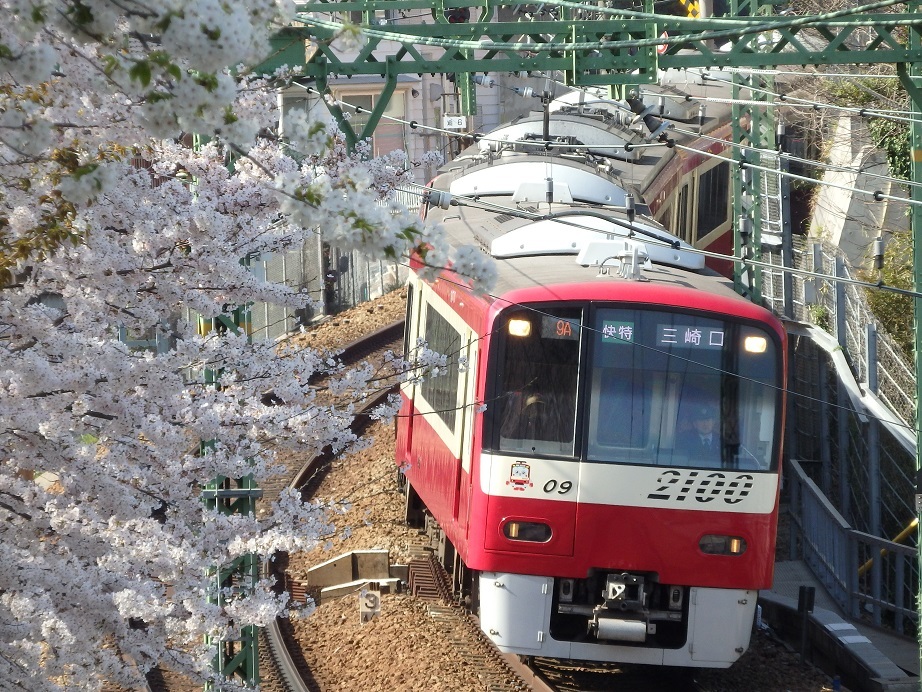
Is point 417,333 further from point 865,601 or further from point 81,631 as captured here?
point 81,631

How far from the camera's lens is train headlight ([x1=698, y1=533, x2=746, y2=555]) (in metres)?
8.83

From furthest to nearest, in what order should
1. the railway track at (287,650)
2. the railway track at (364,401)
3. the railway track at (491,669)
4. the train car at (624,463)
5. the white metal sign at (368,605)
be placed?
the railway track at (364,401) < the white metal sign at (368,605) < the railway track at (287,650) < the railway track at (491,669) < the train car at (624,463)

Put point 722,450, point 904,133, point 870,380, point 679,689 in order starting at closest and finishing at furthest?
1. point 722,450
2. point 679,689
3. point 870,380
4. point 904,133

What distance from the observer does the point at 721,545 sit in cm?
885

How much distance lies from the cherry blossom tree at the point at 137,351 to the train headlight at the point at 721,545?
8.92 ft

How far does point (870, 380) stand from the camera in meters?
12.9

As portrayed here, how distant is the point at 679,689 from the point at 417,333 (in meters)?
4.15

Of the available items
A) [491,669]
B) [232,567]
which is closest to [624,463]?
[491,669]

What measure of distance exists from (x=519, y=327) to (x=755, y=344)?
1.58 meters

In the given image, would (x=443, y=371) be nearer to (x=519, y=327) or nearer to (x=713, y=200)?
(x=519, y=327)

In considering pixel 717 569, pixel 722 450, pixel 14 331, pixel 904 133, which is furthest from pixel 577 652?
pixel 904 133

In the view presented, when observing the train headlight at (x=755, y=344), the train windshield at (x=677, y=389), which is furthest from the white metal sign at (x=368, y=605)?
the train headlight at (x=755, y=344)

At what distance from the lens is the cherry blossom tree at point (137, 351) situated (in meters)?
3.87

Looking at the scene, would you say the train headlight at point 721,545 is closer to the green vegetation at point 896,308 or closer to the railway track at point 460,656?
the railway track at point 460,656
